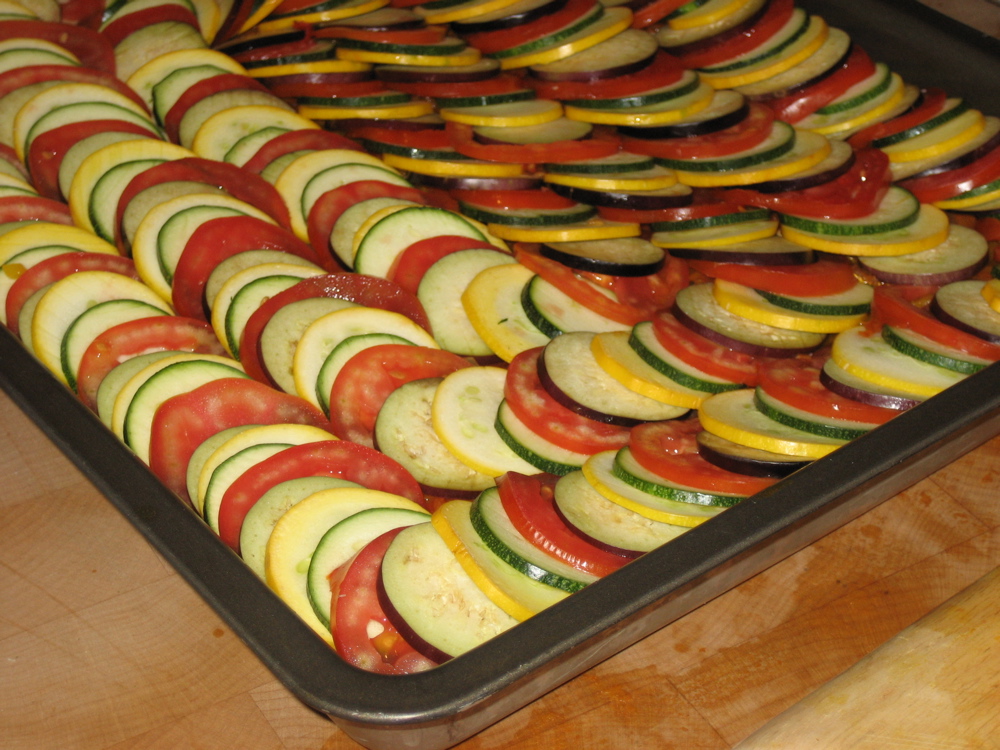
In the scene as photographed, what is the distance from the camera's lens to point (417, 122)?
10.9ft

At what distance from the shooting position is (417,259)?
2.87 meters

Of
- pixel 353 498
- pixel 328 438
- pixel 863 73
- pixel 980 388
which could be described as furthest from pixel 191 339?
pixel 863 73

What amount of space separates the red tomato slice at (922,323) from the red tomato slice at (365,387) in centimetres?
133

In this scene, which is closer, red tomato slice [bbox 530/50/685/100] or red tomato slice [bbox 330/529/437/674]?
red tomato slice [bbox 330/529/437/674]

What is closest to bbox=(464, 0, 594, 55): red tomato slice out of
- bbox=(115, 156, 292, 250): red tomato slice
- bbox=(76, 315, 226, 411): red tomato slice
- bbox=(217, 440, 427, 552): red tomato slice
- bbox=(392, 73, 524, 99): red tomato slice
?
bbox=(392, 73, 524, 99): red tomato slice

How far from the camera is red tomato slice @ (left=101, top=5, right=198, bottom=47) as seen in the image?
3.79 meters

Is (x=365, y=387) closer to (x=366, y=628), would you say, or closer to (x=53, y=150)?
(x=366, y=628)

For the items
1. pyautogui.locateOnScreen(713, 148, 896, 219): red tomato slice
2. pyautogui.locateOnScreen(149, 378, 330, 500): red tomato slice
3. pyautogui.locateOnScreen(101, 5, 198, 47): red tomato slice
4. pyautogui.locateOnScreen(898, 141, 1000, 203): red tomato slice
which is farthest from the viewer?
pyautogui.locateOnScreen(101, 5, 198, 47): red tomato slice

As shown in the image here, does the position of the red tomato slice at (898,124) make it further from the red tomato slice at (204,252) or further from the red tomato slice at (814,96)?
the red tomato slice at (204,252)

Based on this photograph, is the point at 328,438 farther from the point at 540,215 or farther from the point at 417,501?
the point at 540,215

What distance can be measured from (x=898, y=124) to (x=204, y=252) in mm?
2269

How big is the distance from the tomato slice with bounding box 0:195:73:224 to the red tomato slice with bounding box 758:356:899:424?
7.16ft

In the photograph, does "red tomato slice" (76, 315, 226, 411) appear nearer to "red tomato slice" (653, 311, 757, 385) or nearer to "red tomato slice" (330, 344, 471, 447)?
"red tomato slice" (330, 344, 471, 447)

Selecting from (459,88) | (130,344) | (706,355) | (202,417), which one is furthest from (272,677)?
(459,88)
